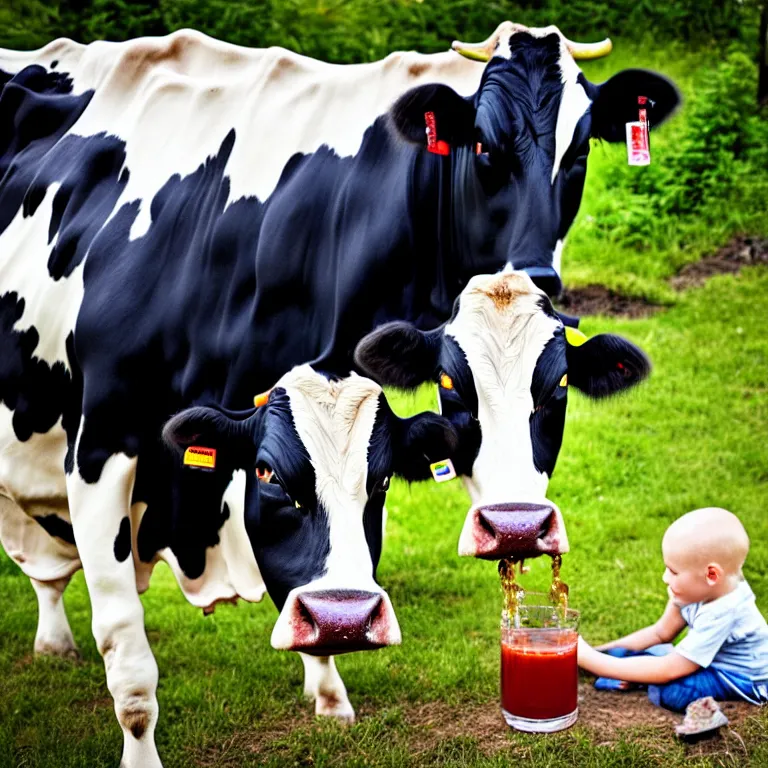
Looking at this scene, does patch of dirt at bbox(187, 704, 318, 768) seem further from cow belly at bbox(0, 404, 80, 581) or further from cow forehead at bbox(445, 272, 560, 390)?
cow forehead at bbox(445, 272, 560, 390)

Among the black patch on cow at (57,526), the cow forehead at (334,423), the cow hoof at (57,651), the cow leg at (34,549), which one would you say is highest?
the cow forehead at (334,423)

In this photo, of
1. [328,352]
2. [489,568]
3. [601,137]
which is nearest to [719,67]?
[489,568]

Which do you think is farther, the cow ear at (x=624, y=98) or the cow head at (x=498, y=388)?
the cow ear at (x=624, y=98)

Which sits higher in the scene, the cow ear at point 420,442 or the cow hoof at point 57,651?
the cow ear at point 420,442

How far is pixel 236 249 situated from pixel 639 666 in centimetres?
261

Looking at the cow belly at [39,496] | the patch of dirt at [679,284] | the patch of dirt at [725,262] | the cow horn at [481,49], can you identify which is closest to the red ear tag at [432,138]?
the cow horn at [481,49]

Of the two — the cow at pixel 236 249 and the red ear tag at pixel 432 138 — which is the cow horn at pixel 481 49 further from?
the red ear tag at pixel 432 138

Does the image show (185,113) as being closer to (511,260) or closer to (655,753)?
(511,260)

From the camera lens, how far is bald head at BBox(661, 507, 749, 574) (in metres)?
5.01

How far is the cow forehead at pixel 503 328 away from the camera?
414cm

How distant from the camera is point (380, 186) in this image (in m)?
4.69

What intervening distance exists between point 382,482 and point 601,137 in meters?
1.98

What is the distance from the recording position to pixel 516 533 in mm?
3824

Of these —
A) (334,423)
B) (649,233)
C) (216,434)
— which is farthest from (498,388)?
(649,233)
